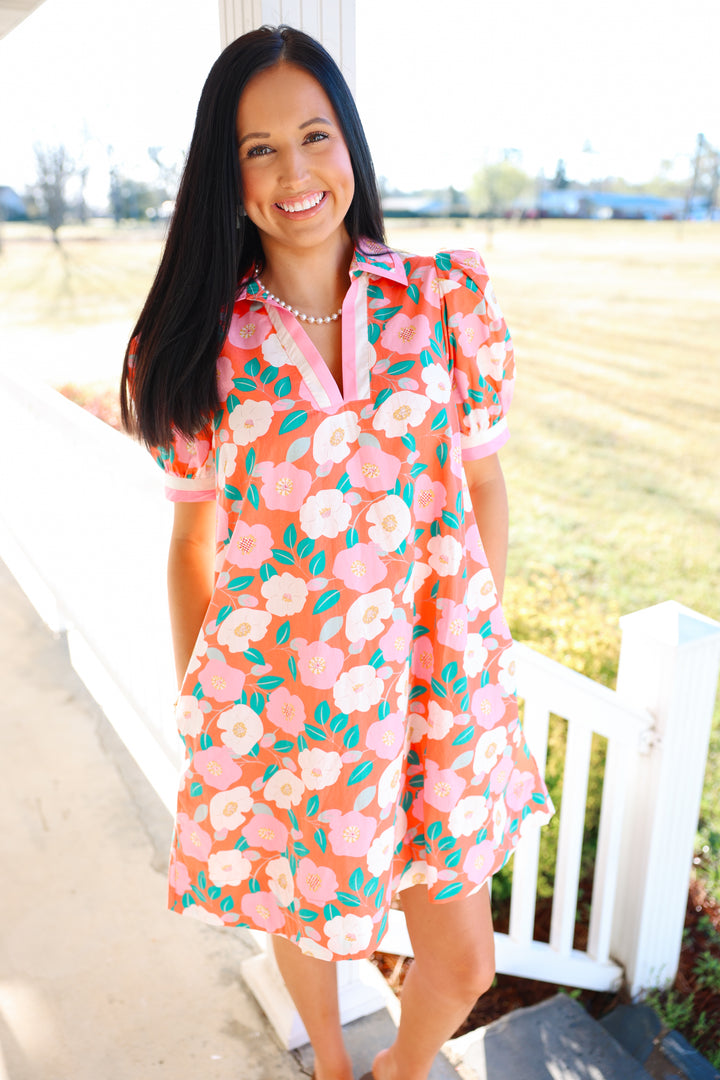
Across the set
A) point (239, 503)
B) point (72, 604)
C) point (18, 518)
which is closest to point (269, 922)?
point (239, 503)

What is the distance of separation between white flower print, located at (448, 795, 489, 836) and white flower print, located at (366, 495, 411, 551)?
389mm

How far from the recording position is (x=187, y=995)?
1.90 meters

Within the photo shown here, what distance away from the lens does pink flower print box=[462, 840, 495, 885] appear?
133 cm

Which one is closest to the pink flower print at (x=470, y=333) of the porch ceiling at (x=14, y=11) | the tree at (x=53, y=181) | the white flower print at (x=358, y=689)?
the white flower print at (x=358, y=689)

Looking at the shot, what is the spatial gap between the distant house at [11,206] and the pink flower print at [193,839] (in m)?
12.1

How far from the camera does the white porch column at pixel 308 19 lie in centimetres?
135

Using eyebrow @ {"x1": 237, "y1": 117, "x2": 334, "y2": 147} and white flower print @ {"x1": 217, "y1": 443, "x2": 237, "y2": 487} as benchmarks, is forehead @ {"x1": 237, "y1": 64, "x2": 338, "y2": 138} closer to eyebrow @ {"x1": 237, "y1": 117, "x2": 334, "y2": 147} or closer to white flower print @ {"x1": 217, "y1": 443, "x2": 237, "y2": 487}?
eyebrow @ {"x1": 237, "y1": 117, "x2": 334, "y2": 147}

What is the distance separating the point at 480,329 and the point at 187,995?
4.80ft

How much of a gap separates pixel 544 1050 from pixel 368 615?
3.79ft

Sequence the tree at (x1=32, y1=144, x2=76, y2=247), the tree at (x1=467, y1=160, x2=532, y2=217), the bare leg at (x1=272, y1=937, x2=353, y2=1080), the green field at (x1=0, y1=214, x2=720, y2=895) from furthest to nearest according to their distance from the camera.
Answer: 1. the tree at (x1=467, y1=160, x2=532, y2=217)
2. the tree at (x1=32, y1=144, x2=76, y2=247)
3. the green field at (x1=0, y1=214, x2=720, y2=895)
4. the bare leg at (x1=272, y1=937, x2=353, y2=1080)

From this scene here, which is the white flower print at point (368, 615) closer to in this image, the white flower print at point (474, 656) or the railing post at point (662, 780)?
the white flower print at point (474, 656)

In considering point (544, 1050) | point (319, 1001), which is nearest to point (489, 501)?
point (319, 1001)

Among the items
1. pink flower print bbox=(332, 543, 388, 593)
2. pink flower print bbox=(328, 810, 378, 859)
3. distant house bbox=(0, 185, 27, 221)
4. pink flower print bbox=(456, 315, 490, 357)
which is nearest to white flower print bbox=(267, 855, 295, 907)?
pink flower print bbox=(328, 810, 378, 859)

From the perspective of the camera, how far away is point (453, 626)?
1.26 m
